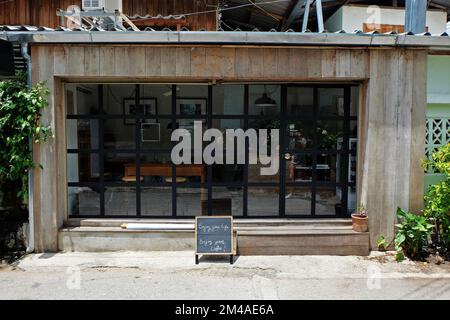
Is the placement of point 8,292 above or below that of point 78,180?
below

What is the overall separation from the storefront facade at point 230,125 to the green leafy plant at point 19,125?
18cm

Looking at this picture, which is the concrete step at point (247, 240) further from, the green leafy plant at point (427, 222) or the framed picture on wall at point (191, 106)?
the framed picture on wall at point (191, 106)

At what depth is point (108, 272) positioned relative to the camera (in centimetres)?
582

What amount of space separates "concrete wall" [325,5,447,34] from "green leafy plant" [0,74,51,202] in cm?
895

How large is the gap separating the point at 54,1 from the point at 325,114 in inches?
317

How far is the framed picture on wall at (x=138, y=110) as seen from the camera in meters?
7.07

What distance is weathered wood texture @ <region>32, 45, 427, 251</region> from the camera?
629 centimetres

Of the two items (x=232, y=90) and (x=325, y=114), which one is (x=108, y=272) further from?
(x=325, y=114)

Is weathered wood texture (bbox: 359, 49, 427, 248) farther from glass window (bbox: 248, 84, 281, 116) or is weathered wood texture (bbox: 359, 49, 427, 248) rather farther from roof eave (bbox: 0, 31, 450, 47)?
glass window (bbox: 248, 84, 281, 116)

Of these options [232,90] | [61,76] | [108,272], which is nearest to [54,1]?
[61,76]

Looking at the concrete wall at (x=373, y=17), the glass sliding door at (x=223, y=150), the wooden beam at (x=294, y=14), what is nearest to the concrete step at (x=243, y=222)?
the glass sliding door at (x=223, y=150)

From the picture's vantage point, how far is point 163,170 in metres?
7.46

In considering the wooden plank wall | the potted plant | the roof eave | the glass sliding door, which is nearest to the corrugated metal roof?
the roof eave
